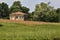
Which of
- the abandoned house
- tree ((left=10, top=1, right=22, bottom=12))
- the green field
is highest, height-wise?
tree ((left=10, top=1, right=22, bottom=12))

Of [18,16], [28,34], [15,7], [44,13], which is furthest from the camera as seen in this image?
[15,7]

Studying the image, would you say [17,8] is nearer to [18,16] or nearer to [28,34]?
[18,16]

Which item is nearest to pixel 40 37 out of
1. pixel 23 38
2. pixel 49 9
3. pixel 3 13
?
pixel 23 38

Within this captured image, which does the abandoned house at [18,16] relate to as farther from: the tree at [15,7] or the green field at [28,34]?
the green field at [28,34]

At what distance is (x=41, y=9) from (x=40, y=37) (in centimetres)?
4012

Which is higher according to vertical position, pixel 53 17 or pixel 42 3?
pixel 42 3

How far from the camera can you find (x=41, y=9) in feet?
192

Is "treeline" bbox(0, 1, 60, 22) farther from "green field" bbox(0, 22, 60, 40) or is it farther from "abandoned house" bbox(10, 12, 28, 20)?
"green field" bbox(0, 22, 60, 40)

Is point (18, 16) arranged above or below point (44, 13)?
below

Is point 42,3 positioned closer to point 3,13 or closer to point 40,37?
point 3,13

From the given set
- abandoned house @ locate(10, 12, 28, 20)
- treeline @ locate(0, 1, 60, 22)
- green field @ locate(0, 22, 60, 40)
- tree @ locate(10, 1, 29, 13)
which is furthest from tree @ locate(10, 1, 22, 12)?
green field @ locate(0, 22, 60, 40)

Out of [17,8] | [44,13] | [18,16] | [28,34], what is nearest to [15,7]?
[17,8]

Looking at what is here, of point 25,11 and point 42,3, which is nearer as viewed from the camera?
point 42,3

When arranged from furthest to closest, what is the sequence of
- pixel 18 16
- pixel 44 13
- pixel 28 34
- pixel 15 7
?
1. pixel 15 7
2. pixel 18 16
3. pixel 44 13
4. pixel 28 34
